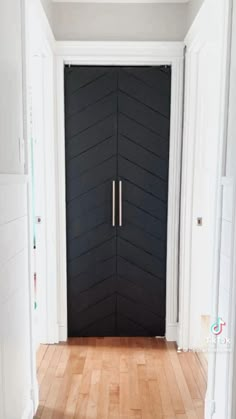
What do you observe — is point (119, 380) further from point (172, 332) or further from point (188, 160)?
point (188, 160)

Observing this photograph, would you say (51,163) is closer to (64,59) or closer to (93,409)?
(64,59)

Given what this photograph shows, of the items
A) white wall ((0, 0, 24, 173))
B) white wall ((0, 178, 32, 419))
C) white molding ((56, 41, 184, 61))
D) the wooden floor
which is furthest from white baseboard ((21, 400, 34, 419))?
white molding ((56, 41, 184, 61))

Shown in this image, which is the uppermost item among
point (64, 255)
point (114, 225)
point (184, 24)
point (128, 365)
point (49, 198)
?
point (184, 24)

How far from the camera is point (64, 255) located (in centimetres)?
286

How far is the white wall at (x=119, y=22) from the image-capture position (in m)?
2.68

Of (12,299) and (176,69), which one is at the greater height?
(176,69)

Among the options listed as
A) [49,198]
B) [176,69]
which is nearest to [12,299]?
[49,198]

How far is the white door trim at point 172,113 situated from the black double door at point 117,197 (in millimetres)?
54

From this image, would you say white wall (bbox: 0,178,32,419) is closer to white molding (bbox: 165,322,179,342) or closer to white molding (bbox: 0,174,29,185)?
white molding (bbox: 0,174,29,185)

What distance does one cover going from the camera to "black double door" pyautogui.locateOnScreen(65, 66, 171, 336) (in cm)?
278

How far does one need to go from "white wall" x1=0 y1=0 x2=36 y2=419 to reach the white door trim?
1032mm

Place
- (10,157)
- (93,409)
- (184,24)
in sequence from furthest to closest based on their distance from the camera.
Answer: (184,24) → (93,409) → (10,157)

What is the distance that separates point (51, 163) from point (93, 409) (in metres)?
1.71

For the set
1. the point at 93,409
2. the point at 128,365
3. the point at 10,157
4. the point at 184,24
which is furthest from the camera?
the point at 184,24
